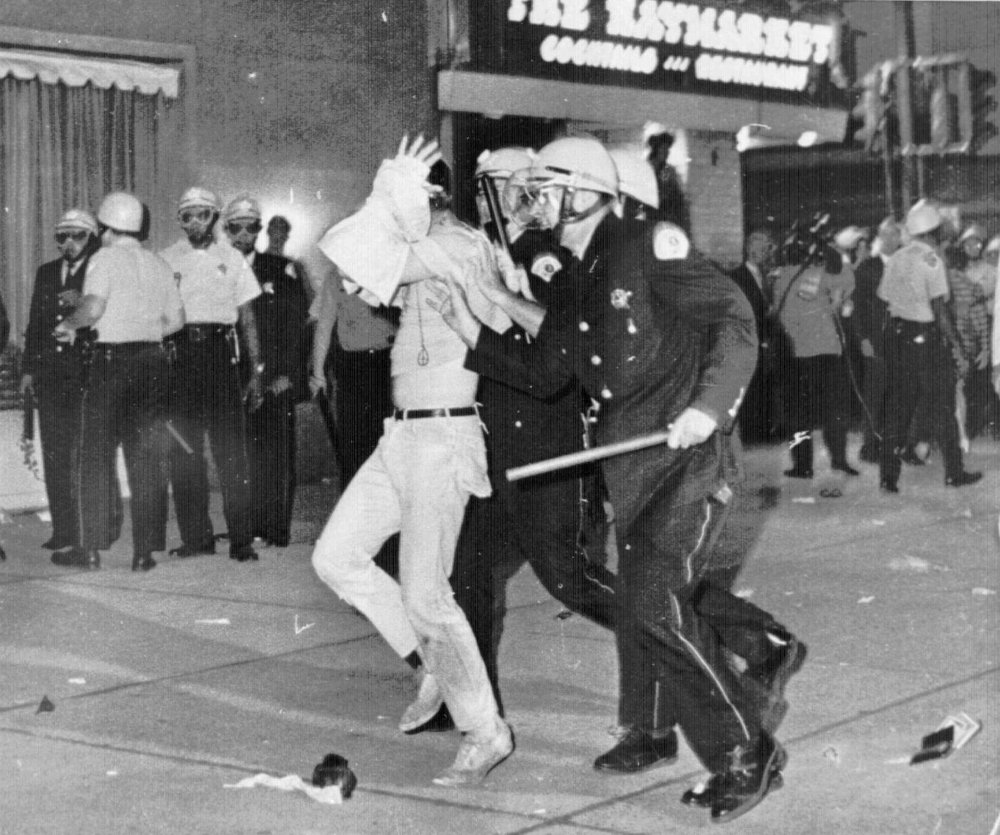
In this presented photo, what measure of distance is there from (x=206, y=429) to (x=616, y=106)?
21.9 ft

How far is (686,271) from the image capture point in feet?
16.3

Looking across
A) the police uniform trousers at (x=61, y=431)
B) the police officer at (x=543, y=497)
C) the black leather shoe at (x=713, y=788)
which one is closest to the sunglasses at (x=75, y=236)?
the police uniform trousers at (x=61, y=431)

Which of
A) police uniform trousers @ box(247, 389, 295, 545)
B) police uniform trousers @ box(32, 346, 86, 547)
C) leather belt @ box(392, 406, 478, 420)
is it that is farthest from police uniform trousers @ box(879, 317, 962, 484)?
leather belt @ box(392, 406, 478, 420)

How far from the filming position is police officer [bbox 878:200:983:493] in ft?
40.3

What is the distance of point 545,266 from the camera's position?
6199mm

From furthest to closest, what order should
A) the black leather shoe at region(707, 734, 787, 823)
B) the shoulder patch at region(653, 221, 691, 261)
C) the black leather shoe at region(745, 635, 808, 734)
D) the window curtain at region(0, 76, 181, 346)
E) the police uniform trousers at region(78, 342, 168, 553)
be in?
the window curtain at region(0, 76, 181, 346), the police uniform trousers at region(78, 342, 168, 553), the black leather shoe at region(745, 635, 808, 734), the shoulder patch at region(653, 221, 691, 261), the black leather shoe at region(707, 734, 787, 823)

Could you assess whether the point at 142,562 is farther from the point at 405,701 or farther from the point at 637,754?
the point at 637,754

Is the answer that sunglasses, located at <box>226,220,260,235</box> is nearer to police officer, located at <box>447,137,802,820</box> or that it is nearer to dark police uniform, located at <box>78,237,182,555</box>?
dark police uniform, located at <box>78,237,182,555</box>

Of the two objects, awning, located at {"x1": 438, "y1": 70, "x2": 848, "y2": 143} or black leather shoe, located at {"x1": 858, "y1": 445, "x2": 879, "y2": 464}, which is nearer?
black leather shoe, located at {"x1": 858, "y1": 445, "x2": 879, "y2": 464}

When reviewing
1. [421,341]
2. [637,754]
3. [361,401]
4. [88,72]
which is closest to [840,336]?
[88,72]

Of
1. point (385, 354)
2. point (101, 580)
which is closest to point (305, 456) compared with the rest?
point (101, 580)

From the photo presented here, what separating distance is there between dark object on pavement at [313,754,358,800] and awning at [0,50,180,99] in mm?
7722

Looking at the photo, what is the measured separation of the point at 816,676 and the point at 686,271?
222cm

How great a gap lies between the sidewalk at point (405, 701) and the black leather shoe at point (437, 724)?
0.03 meters
